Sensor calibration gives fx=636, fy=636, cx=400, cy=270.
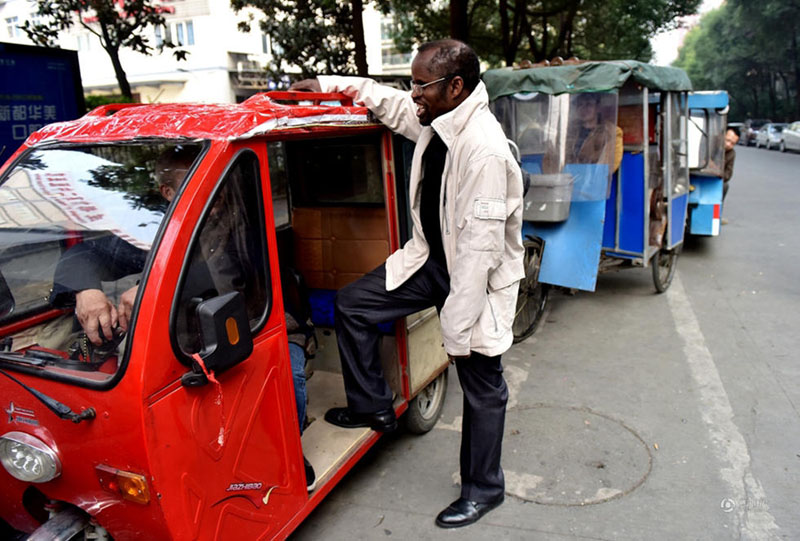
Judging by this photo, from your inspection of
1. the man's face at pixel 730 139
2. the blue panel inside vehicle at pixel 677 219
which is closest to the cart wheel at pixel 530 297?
the blue panel inside vehicle at pixel 677 219

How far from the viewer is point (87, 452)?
6.95ft

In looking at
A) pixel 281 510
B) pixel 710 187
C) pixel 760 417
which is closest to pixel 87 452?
pixel 281 510

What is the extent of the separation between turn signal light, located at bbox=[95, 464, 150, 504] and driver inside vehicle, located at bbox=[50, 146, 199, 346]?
0.44 meters

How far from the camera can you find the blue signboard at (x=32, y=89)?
484 cm

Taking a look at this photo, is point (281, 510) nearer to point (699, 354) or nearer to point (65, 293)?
point (65, 293)

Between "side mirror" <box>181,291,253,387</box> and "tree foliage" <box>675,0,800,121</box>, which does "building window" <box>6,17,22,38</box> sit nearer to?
"side mirror" <box>181,291,253,387</box>

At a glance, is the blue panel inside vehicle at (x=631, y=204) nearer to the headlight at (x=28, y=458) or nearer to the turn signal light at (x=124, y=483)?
the turn signal light at (x=124, y=483)

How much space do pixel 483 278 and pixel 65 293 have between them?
1.67m

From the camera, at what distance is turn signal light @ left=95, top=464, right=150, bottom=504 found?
6.66ft

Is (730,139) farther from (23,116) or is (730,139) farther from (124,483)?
(124,483)

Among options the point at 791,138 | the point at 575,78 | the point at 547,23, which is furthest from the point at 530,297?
the point at 791,138

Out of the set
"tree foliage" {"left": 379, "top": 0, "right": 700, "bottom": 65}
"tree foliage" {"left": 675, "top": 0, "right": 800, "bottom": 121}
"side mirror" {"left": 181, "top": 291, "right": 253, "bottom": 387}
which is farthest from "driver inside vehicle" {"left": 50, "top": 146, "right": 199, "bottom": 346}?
"tree foliage" {"left": 675, "top": 0, "right": 800, "bottom": 121}

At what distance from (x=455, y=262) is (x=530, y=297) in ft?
10.8

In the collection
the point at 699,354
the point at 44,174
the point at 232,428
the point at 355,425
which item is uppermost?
the point at 44,174
